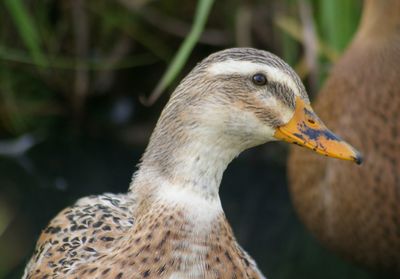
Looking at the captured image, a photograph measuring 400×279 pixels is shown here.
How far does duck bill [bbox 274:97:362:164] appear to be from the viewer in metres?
1.91

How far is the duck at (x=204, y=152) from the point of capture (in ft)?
6.20

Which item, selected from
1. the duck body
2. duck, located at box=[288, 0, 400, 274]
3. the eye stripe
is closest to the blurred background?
duck, located at box=[288, 0, 400, 274]

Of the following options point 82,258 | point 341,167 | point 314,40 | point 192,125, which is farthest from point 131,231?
point 314,40

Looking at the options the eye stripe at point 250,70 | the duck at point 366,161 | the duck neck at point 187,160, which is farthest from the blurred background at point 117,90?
the eye stripe at point 250,70

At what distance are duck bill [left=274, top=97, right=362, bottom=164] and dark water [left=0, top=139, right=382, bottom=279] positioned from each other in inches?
59.1

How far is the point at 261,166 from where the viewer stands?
4.20m

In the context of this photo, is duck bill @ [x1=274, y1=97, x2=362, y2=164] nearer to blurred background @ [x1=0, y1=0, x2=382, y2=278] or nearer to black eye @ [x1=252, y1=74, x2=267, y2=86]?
black eye @ [x1=252, y1=74, x2=267, y2=86]

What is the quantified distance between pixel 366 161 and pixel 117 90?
1.83m

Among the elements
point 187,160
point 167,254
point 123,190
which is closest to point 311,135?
point 187,160

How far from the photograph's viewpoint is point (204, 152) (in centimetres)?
190

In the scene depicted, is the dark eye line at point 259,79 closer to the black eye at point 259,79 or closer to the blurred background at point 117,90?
the black eye at point 259,79

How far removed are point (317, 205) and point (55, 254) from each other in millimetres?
1152

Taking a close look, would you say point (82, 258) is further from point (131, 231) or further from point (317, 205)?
point (317, 205)

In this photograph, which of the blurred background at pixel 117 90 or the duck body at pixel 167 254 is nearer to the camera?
the duck body at pixel 167 254
